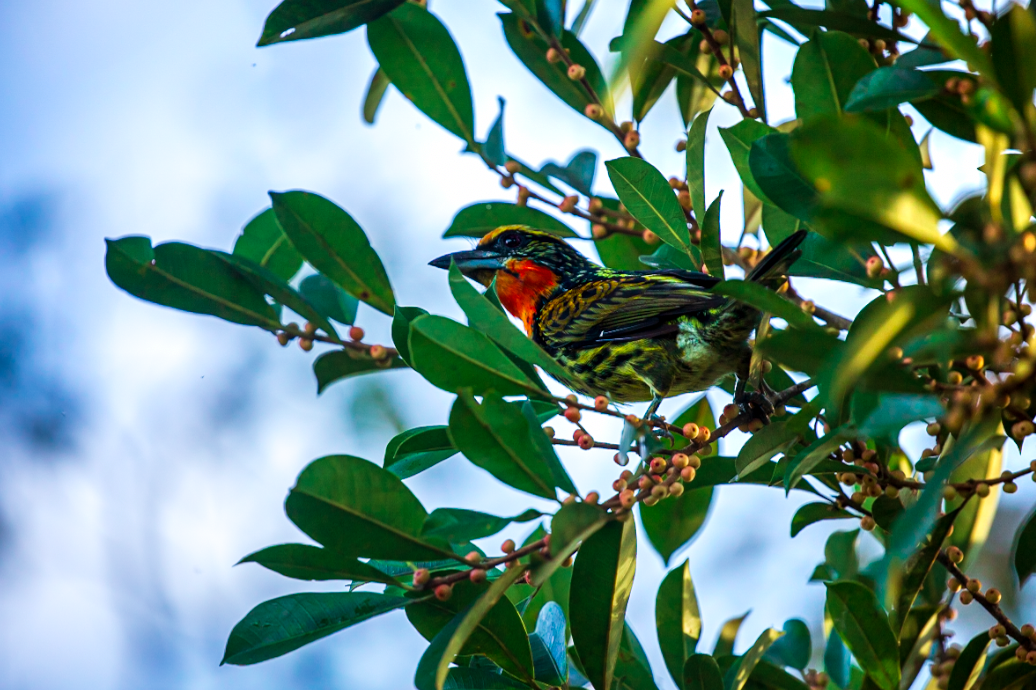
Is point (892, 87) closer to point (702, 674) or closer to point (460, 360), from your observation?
point (460, 360)

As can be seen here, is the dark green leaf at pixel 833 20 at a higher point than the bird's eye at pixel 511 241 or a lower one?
lower

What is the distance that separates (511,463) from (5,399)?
993 cm

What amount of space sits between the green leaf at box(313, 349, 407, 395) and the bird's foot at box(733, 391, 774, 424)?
3.39ft

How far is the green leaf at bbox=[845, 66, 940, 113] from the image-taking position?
1.47 metres

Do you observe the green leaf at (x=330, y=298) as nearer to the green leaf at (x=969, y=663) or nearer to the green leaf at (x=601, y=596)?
the green leaf at (x=601, y=596)

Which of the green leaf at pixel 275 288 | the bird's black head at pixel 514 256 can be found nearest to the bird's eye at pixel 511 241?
the bird's black head at pixel 514 256

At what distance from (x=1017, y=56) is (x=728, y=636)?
2114mm

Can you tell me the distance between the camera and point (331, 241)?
2416 mm

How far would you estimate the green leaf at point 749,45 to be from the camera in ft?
7.52

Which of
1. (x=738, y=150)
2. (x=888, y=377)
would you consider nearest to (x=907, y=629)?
(x=888, y=377)

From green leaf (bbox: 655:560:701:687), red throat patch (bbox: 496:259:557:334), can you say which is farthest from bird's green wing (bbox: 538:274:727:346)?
green leaf (bbox: 655:560:701:687)

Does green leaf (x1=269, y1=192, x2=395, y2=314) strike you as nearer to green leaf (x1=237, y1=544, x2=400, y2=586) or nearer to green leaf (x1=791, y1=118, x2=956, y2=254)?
green leaf (x1=237, y1=544, x2=400, y2=586)

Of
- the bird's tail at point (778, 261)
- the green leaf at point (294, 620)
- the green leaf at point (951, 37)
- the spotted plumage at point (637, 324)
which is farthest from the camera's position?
the spotted plumage at point (637, 324)

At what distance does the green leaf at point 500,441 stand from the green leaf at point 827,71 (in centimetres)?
103
